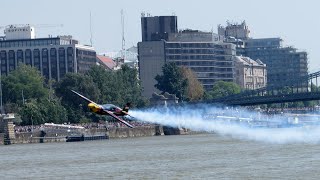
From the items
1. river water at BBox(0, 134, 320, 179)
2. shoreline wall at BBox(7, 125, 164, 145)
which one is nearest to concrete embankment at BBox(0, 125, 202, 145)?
shoreline wall at BBox(7, 125, 164, 145)

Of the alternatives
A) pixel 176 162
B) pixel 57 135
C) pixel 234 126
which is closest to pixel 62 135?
pixel 57 135

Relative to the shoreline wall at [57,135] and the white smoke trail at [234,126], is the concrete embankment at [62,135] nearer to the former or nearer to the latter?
the shoreline wall at [57,135]

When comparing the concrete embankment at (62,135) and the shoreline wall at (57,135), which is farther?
the shoreline wall at (57,135)

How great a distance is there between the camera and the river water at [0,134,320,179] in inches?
3814

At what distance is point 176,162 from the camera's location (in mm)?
109938

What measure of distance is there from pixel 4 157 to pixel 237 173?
40.3 meters

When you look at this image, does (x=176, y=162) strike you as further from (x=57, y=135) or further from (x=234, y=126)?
(x=57, y=135)

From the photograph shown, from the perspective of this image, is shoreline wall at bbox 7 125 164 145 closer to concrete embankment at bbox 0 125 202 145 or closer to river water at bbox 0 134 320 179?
concrete embankment at bbox 0 125 202 145

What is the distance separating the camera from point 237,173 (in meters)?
95.9

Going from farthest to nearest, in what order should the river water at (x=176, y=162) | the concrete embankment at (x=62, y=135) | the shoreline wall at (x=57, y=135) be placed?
the shoreline wall at (x=57, y=135) < the concrete embankment at (x=62, y=135) < the river water at (x=176, y=162)

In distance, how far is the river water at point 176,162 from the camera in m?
96.9

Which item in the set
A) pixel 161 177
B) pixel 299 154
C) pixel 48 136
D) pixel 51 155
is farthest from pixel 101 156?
pixel 48 136

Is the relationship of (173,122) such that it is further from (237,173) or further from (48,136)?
(48,136)

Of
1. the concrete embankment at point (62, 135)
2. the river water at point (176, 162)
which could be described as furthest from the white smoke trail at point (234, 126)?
the concrete embankment at point (62, 135)
